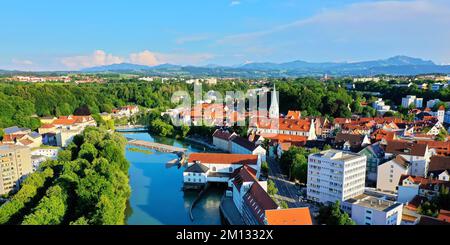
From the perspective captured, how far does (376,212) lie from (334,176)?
98 centimetres

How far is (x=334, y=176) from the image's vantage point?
516cm

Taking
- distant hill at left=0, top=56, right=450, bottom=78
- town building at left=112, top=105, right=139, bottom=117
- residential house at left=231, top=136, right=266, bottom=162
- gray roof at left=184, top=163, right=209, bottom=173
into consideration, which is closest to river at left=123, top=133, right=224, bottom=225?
gray roof at left=184, top=163, right=209, bottom=173

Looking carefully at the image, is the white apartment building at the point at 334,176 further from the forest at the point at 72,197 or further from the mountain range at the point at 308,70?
the mountain range at the point at 308,70

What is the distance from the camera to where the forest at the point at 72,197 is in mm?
4156

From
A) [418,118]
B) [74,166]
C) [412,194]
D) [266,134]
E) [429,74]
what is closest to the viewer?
[412,194]

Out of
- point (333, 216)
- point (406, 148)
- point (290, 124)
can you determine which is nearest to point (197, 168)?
point (333, 216)

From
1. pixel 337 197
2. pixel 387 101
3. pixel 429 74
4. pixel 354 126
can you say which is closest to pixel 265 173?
pixel 337 197

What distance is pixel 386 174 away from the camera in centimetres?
581

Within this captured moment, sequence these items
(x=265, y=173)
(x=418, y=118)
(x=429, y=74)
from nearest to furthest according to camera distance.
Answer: (x=265, y=173) < (x=418, y=118) < (x=429, y=74)

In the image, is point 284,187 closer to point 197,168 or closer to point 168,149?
point 197,168
